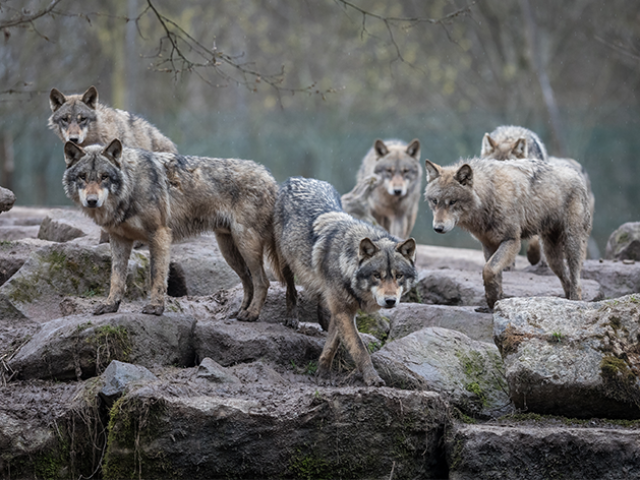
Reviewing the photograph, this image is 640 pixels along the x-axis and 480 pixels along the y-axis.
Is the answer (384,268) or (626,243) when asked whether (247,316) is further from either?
(626,243)

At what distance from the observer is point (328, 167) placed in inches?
791

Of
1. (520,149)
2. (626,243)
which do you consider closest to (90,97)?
(520,149)

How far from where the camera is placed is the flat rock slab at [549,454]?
15.8 feet

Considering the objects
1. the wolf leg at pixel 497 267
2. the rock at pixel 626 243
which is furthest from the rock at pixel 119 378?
the rock at pixel 626 243

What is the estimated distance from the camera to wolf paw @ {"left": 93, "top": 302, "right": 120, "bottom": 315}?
589 centimetres

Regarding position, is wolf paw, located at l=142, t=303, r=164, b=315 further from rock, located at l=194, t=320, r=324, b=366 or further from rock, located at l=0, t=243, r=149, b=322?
rock, located at l=0, t=243, r=149, b=322

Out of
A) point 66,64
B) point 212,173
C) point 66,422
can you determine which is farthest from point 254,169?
point 66,64

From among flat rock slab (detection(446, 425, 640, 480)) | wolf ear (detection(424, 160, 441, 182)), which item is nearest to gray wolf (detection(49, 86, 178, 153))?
wolf ear (detection(424, 160, 441, 182))

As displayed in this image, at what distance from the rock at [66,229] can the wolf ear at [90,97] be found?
4.58 ft

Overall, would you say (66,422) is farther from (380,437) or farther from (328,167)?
(328,167)

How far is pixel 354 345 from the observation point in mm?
5469

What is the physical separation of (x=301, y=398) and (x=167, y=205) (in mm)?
2155

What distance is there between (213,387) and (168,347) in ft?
2.60

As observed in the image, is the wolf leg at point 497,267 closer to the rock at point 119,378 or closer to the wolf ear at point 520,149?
the wolf ear at point 520,149
